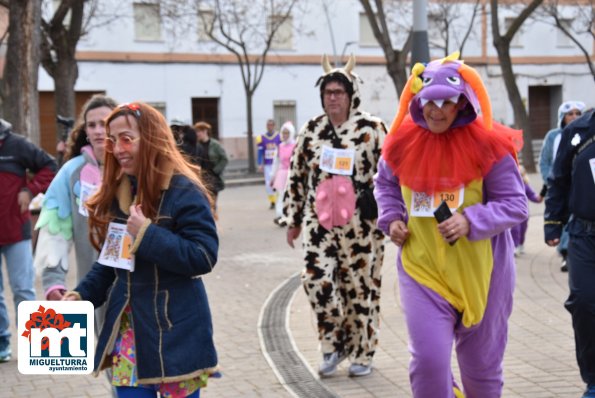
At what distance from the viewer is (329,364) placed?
604 cm

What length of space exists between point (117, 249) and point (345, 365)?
327 cm

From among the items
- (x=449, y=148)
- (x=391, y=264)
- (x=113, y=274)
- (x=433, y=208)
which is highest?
(x=449, y=148)

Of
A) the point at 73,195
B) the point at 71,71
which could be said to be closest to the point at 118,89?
the point at 71,71

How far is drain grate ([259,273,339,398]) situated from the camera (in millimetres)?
5797

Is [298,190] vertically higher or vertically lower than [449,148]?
lower

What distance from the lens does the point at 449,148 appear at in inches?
161

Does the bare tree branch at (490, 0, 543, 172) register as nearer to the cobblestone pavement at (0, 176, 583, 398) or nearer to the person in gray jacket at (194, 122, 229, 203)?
the person in gray jacket at (194, 122, 229, 203)

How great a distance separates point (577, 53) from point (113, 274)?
46582 millimetres

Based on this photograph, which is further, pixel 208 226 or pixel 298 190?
pixel 298 190

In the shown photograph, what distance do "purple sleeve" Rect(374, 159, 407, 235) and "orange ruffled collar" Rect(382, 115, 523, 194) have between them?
0.15 metres

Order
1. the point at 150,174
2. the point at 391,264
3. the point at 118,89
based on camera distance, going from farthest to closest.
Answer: the point at 118,89
the point at 391,264
the point at 150,174

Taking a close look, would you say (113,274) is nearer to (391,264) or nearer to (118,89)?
(391,264)

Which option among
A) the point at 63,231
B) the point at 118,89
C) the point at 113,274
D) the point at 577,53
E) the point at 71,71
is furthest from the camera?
the point at 577,53

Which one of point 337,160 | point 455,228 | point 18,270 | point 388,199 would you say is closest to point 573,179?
point 388,199
